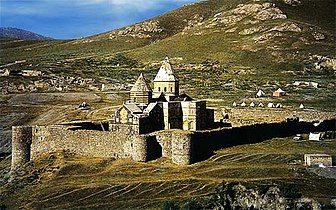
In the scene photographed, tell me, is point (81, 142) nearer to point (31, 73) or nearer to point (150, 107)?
point (150, 107)

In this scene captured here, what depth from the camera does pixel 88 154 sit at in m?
60.2

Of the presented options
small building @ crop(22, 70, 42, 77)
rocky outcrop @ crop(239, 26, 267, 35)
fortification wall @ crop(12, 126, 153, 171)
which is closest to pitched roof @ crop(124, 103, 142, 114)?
fortification wall @ crop(12, 126, 153, 171)

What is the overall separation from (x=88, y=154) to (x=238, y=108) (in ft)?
110

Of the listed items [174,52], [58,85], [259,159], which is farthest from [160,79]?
[174,52]

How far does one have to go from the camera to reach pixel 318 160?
53969 mm

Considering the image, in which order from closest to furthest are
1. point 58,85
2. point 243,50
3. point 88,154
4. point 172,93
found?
point 88,154 → point 172,93 → point 58,85 → point 243,50

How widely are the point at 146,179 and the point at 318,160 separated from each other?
13.3m

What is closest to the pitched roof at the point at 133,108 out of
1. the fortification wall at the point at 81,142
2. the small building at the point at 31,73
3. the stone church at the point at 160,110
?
the stone church at the point at 160,110

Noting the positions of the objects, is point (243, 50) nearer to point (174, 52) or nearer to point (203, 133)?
point (174, 52)

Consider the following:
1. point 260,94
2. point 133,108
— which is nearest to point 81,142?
point 133,108

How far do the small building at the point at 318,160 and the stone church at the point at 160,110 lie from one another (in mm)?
13465

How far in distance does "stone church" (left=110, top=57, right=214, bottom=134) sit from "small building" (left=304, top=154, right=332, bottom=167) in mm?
13465

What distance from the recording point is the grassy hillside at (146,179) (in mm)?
48938

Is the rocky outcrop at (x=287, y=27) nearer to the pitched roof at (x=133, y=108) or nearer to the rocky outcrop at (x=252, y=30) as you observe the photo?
the rocky outcrop at (x=252, y=30)
